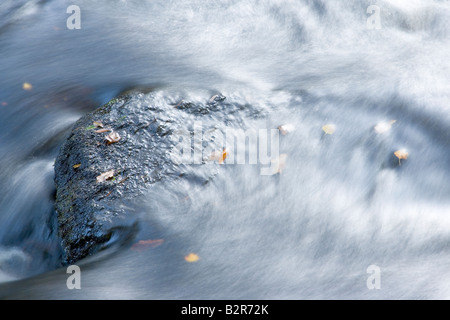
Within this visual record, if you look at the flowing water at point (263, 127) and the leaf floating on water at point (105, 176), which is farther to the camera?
the leaf floating on water at point (105, 176)

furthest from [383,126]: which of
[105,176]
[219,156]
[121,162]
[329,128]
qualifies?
[105,176]

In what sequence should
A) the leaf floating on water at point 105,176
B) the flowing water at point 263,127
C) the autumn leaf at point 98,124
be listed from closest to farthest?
the flowing water at point 263,127
the leaf floating on water at point 105,176
the autumn leaf at point 98,124

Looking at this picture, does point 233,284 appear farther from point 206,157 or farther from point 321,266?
point 206,157

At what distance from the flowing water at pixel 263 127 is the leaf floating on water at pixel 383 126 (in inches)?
2.0

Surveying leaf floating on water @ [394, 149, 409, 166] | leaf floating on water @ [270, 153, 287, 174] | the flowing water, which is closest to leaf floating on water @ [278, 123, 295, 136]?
the flowing water

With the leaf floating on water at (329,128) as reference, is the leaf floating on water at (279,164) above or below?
below

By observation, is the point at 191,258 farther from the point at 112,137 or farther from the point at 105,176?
the point at 112,137

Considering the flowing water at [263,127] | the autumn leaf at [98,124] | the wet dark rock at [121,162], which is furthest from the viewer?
the autumn leaf at [98,124]

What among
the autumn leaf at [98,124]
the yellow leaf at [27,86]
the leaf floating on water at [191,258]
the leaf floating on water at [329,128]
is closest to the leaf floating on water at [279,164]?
the leaf floating on water at [329,128]

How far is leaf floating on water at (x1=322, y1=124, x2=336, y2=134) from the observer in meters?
3.65

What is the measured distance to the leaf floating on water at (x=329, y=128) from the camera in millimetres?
3652

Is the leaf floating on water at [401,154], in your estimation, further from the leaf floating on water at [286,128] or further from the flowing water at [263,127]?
the leaf floating on water at [286,128]

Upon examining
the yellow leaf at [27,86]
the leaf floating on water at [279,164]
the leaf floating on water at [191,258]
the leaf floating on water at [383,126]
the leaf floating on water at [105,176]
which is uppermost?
the yellow leaf at [27,86]

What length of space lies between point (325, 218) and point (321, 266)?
0.44 meters
